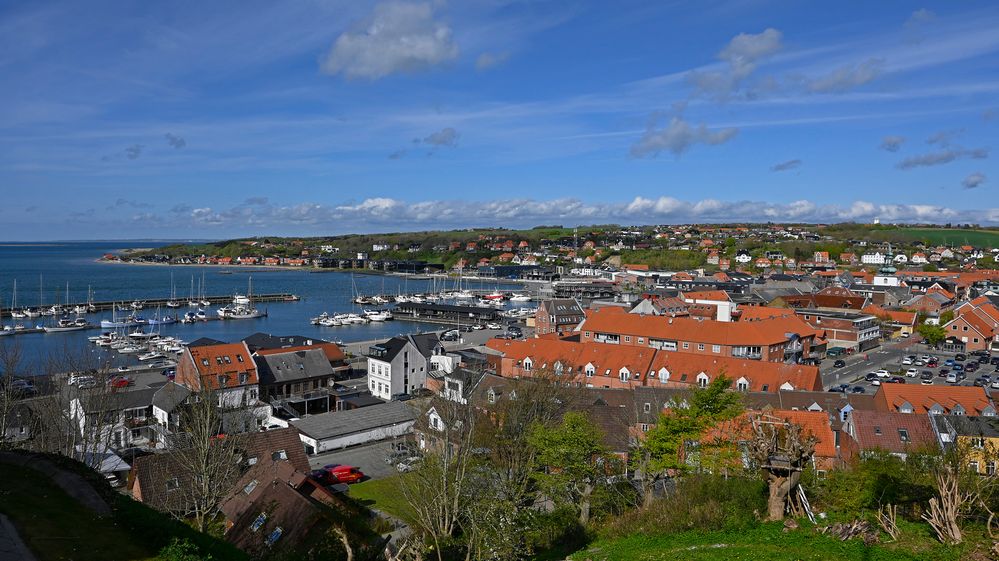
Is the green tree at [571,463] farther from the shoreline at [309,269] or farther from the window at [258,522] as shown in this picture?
the shoreline at [309,269]

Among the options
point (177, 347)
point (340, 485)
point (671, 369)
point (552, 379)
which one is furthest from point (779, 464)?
point (177, 347)

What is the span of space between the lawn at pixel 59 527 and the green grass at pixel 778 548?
6.46 metres

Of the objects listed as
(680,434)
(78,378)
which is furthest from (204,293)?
(680,434)

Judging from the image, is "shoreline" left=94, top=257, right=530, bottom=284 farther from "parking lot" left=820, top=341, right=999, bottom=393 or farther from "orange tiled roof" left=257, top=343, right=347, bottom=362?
"orange tiled roof" left=257, top=343, right=347, bottom=362

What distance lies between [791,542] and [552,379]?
1108cm

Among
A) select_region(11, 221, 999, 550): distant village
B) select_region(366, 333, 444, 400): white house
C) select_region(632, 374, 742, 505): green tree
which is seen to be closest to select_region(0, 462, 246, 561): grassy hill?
select_region(11, 221, 999, 550): distant village

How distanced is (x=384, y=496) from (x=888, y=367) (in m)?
Answer: 31.5

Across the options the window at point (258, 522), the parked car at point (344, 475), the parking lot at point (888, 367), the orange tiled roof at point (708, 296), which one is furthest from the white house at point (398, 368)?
the orange tiled roof at point (708, 296)

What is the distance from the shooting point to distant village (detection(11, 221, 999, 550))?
16250 millimetres

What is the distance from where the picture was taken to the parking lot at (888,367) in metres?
32.3

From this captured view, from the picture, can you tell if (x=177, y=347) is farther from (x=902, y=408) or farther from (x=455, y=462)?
(x=902, y=408)

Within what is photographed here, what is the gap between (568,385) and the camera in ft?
67.7

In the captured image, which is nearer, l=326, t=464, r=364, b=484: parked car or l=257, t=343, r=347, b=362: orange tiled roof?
l=326, t=464, r=364, b=484: parked car

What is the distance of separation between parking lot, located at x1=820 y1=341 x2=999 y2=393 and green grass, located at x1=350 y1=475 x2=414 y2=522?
77.8 ft
